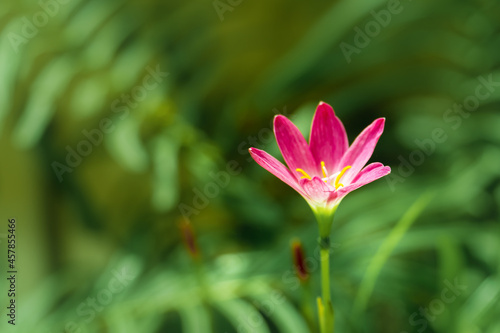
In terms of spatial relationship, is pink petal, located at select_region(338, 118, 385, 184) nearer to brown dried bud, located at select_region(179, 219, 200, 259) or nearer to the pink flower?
the pink flower

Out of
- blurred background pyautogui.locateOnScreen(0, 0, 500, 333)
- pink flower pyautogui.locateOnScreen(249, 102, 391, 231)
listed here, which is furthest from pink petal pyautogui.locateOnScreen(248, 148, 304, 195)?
blurred background pyautogui.locateOnScreen(0, 0, 500, 333)

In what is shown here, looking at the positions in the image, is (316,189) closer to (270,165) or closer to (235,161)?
(270,165)

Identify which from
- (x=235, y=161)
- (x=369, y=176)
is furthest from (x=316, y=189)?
(x=235, y=161)

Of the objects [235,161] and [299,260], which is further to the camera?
[235,161]

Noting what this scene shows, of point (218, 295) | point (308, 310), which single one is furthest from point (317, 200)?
point (218, 295)

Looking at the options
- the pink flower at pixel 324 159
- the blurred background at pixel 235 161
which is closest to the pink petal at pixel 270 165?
the pink flower at pixel 324 159

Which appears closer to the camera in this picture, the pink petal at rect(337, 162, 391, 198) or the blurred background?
the pink petal at rect(337, 162, 391, 198)

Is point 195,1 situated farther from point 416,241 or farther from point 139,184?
point 416,241
